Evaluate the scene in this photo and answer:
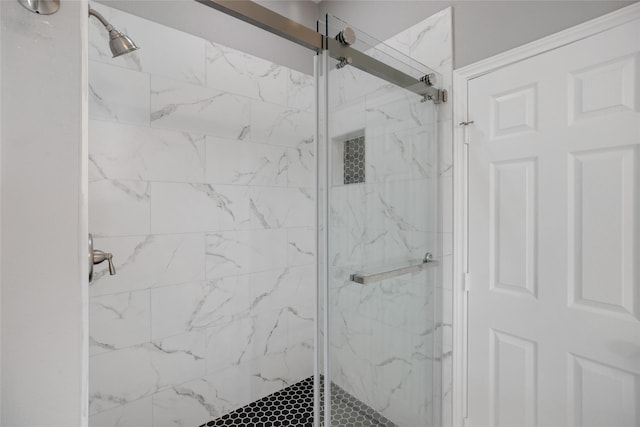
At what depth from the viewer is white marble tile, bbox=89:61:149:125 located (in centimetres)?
153

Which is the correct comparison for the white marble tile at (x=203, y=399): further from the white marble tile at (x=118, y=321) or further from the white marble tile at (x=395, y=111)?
the white marble tile at (x=395, y=111)

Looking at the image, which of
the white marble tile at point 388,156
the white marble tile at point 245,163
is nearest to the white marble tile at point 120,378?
the white marble tile at point 245,163

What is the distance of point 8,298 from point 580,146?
1.63 meters

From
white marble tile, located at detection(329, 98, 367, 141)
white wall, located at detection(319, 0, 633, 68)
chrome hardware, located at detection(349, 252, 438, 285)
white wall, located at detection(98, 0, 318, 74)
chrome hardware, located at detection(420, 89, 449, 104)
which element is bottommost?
chrome hardware, located at detection(349, 252, 438, 285)

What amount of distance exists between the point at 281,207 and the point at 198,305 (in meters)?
0.84

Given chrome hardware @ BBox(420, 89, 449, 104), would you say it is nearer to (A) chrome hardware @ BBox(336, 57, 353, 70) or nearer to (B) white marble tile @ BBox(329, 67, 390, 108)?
(B) white marble tile @ BBox(329, 67, 390, 108)

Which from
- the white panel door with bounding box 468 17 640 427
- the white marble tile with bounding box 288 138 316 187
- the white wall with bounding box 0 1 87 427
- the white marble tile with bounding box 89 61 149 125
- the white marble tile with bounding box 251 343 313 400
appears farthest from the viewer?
the white marble tile with bounding box 288 138 316 187

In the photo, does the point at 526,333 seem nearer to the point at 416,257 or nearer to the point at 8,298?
the point at 416,257

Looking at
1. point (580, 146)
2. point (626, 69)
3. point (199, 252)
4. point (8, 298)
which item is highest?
point (626, 69)

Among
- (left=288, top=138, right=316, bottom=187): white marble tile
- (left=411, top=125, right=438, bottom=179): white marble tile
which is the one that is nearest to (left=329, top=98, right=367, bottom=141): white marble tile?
(left=411, top=125, right=438, bottom=179): white marble tile

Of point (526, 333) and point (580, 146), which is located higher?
point (580, 146)

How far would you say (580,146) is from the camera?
1188 mm

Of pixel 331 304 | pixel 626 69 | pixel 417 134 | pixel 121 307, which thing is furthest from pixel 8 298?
pixel 626 69

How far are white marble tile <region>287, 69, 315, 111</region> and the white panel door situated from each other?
1242 mm
